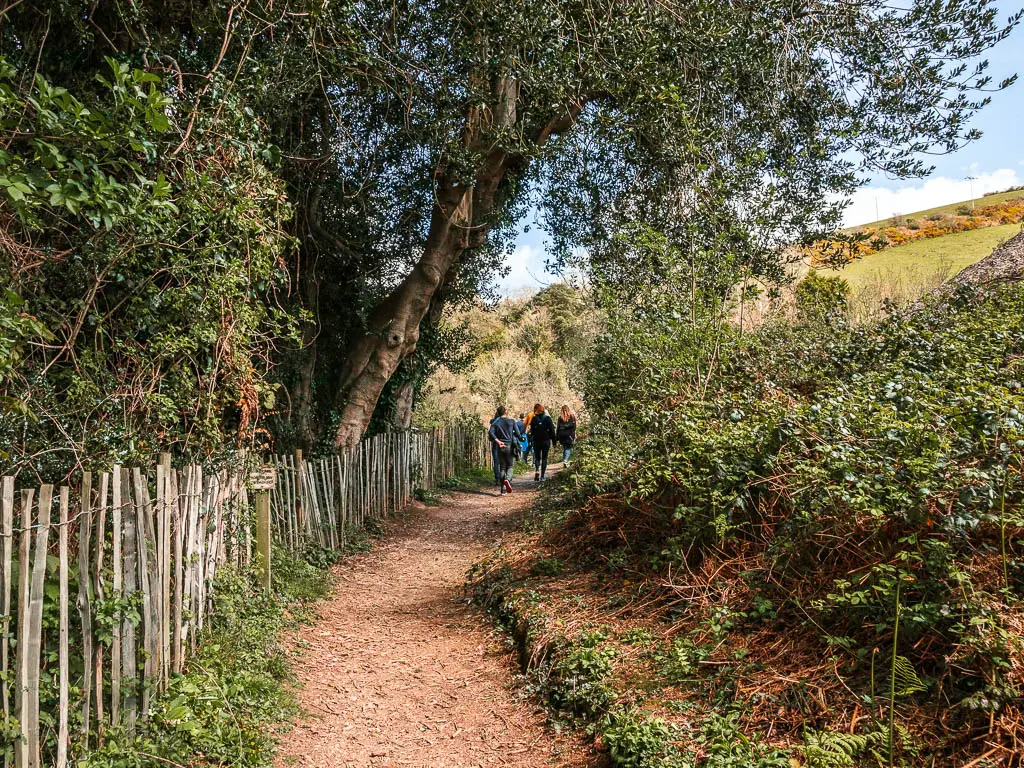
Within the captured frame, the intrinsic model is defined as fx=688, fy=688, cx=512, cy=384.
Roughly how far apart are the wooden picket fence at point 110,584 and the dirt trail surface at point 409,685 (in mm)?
1074

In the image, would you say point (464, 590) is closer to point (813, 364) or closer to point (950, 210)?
point (813, 364)

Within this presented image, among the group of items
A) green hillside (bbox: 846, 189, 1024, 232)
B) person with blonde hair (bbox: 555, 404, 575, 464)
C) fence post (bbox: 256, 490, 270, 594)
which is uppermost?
green hillside (bbox: 846, 189, 1024, 232)

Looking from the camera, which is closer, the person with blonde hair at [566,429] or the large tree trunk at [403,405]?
the large tree trunk at [403,405]

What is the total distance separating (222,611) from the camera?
5418 millimetres

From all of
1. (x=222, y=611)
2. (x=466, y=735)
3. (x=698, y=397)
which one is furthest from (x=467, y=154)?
(x=466, y=735)

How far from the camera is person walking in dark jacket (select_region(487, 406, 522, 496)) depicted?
14938 mm

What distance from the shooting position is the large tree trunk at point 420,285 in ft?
33.3

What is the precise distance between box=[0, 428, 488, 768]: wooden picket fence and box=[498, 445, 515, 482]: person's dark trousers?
904 cm

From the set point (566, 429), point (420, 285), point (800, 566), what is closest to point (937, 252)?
point (566, 429)

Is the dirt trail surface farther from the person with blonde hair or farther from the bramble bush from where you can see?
the person with blonde hair

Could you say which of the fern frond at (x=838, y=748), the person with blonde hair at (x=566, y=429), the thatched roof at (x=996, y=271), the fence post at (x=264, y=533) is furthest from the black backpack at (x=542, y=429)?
the fern frond at (x=838, y=748)

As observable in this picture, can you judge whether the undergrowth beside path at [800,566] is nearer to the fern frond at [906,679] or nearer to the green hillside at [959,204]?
the fern frond at [906,679]

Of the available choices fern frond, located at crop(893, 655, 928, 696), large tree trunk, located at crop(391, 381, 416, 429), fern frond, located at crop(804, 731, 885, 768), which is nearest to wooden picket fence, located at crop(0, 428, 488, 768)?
fern frond, located at crop(804, 731, 885, 768)

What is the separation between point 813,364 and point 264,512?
579 centimetres
